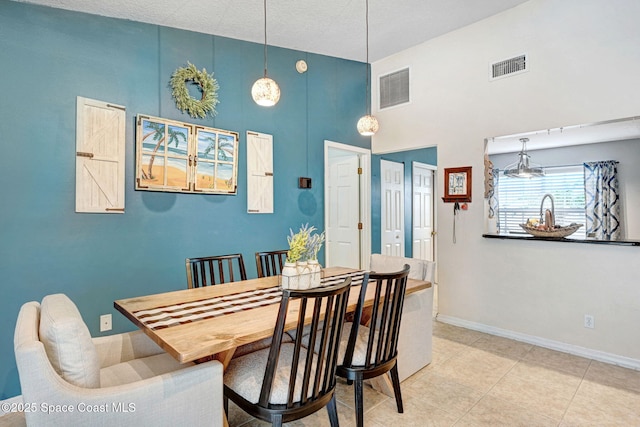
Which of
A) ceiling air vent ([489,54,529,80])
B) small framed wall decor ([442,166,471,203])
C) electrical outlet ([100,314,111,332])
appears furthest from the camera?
small framed wall decor ([442,166,471,203])

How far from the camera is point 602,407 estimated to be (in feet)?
7.16

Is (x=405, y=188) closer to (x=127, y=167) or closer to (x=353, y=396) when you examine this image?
(x=353, y=396)

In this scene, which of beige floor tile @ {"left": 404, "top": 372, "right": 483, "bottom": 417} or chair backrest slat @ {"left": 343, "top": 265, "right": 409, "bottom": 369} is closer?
chair backrest slat @ {"left": 343, "top": 265, "right": 409, "bottom": 369}

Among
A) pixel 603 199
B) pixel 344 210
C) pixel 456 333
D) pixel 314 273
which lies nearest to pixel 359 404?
pixel 314 273

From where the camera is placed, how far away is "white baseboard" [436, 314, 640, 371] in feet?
9.16

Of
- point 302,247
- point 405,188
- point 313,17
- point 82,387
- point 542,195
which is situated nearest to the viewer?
point 82,387

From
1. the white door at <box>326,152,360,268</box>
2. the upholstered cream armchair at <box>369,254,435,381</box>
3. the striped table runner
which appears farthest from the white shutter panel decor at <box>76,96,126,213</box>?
the white door at <box>326,152,360,268</box>

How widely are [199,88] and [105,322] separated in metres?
2.17

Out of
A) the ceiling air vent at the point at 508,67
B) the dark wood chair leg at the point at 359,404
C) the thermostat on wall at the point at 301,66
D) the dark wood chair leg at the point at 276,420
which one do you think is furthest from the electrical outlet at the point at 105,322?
the ceiling air vent at the point at 508,67

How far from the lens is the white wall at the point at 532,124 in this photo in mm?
2801

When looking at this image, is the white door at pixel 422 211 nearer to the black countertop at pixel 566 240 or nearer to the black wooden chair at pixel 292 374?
the black countertop at pixel 566 240

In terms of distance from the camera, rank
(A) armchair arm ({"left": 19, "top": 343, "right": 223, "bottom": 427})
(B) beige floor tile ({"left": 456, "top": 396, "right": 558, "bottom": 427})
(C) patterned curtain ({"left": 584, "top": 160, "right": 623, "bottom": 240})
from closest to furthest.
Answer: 1. (A) armchair arm ({"left": 19, "top": 343, "right": 223, "bottom": 427})
2. (B) beige floor tile ({"left": 456, "top": 396, "right": 558, "bottom": 427})
3. (C) patterned curtain ({"left": 584, "top": 160, "right": 623, "bottom": 240})

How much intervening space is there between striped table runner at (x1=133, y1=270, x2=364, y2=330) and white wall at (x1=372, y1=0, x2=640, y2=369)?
2489mm

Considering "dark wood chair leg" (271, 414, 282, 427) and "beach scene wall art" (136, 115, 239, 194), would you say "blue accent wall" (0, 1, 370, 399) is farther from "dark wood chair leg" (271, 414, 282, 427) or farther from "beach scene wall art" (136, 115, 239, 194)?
"dark wood chair leg" (271, 414, 282, 427)
